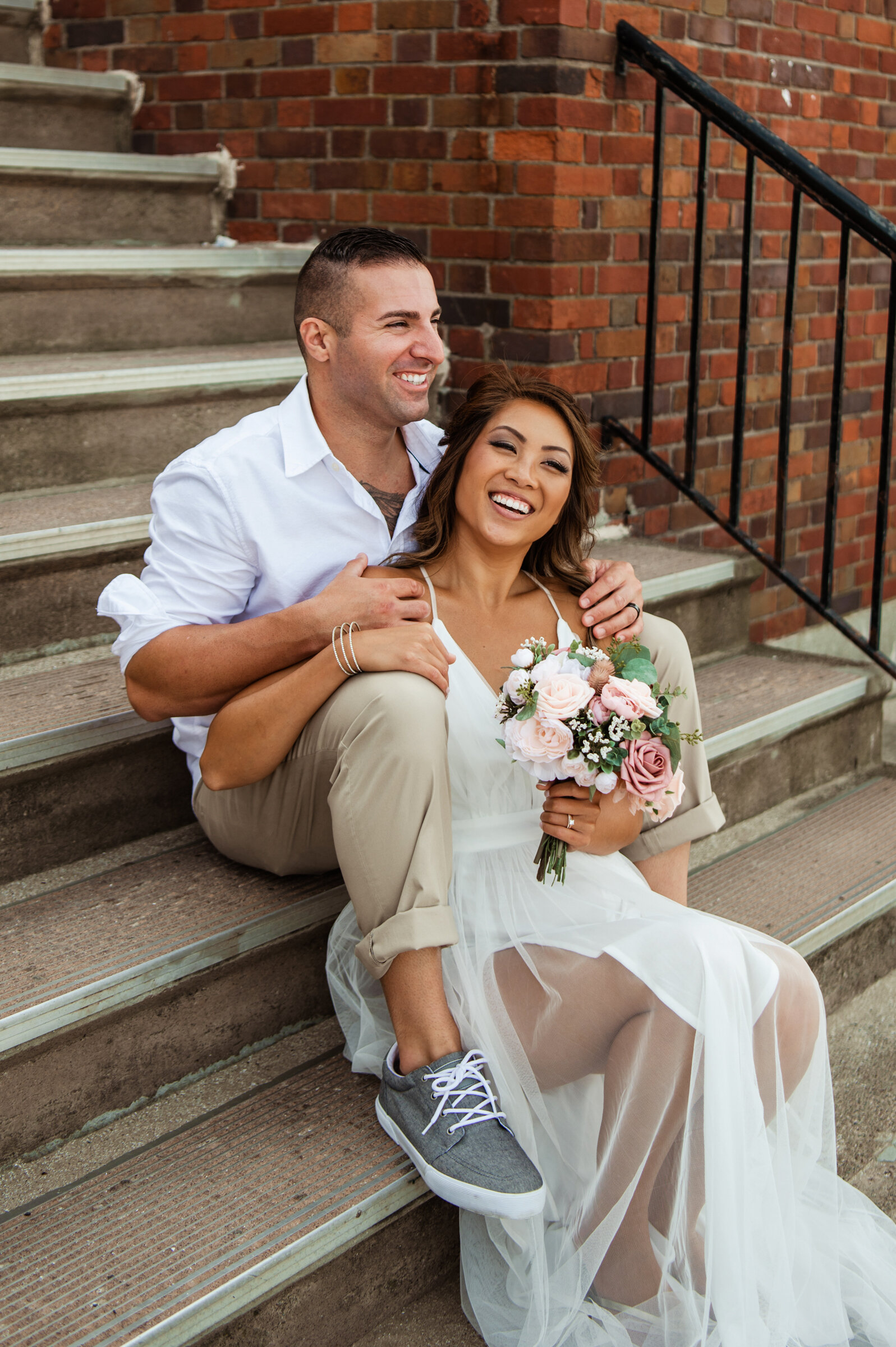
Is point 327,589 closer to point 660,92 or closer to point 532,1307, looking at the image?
point 532,1307

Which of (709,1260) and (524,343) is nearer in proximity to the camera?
(709,1260)

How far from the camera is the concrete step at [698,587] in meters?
3.43

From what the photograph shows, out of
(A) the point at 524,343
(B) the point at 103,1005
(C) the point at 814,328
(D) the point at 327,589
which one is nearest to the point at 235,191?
(A) the point at 524,343

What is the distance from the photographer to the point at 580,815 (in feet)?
6.66

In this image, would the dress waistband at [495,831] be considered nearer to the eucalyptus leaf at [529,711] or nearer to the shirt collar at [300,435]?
the eucalyptus leaf at [529,711]

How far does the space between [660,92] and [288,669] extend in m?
2.06

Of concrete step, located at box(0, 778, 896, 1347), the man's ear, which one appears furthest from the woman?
the man's ear

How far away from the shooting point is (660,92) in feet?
10.9

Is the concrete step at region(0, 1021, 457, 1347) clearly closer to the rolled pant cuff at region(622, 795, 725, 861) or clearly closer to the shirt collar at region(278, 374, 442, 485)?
the rolled pant cuff at region(622, 795, 725, 861)

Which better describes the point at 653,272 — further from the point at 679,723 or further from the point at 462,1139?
the point at 462,1139

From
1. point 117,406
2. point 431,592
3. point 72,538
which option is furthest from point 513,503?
point 117,406

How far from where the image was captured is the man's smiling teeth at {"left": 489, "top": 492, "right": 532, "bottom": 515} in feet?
7.43

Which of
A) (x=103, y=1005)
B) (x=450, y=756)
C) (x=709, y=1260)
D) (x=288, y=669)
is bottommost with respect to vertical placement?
(x=709, y=1260)

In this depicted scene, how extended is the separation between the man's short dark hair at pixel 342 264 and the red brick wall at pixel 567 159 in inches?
27.9
